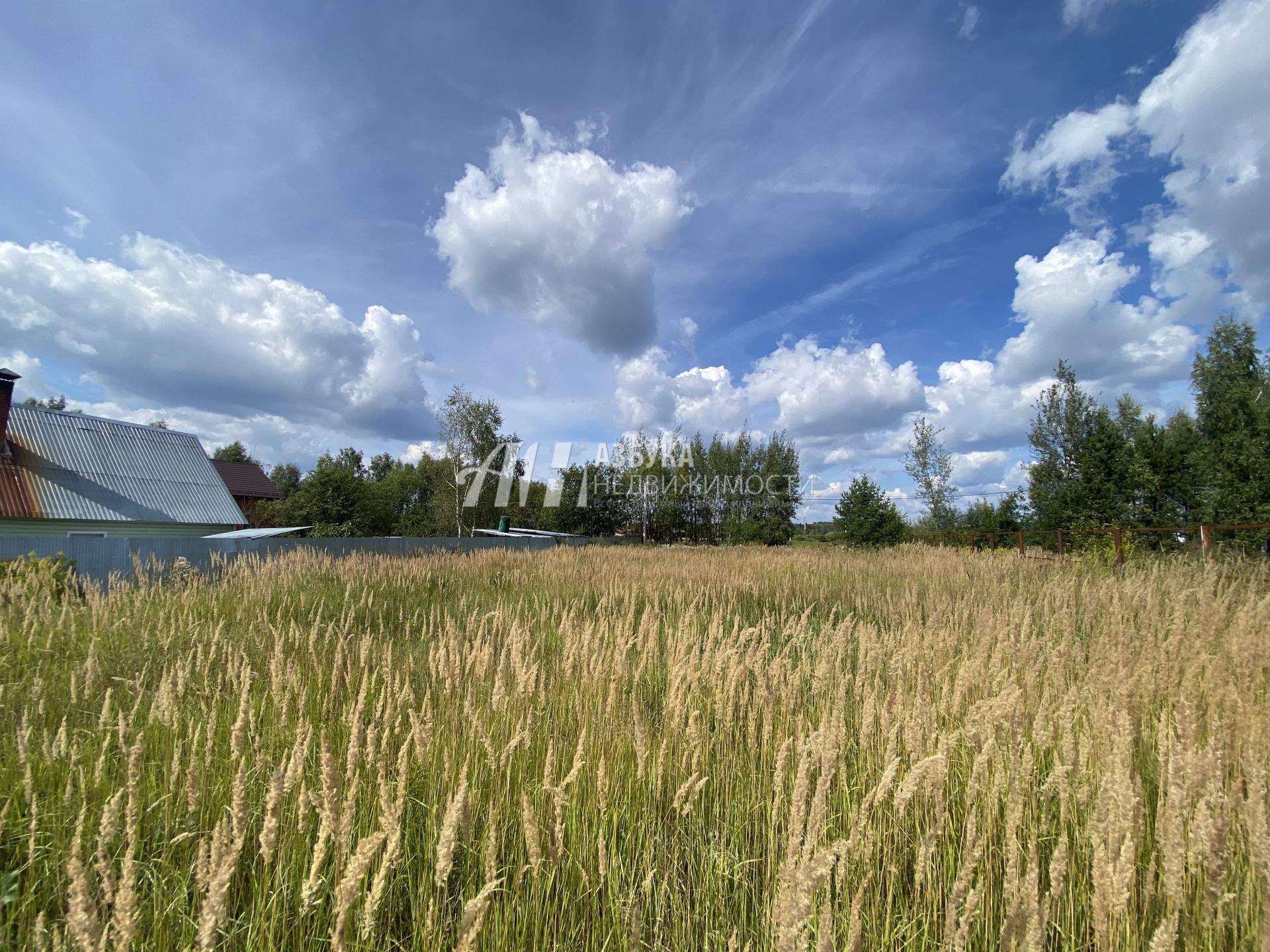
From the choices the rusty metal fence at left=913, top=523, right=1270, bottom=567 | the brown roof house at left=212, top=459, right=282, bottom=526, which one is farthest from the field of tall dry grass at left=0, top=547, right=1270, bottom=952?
the brown roof house at left=212, top=459, right=282, bottom=526

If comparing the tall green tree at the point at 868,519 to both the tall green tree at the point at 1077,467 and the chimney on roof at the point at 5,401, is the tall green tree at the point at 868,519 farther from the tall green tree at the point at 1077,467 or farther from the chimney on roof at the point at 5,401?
the chimney on roof at the point at 5,401

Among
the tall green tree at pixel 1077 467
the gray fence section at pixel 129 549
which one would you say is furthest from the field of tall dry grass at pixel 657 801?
the tall green tree at pixel 1077 467

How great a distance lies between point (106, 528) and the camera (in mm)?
19875

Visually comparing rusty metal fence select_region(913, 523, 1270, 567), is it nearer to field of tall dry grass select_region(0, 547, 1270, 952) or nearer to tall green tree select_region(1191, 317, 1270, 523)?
tall green tree select_region(1191, 317, 1270, 523)

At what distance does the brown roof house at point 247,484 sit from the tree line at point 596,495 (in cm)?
439

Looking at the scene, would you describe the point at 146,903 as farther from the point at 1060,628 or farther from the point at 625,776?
the point at 1060,628

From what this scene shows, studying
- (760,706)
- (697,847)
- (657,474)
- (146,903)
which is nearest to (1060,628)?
(760,706)

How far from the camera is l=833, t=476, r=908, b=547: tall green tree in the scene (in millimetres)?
23203

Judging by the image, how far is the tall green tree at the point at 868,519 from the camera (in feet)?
76.1

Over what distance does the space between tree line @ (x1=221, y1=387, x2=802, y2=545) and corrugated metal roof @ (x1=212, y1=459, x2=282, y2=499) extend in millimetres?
5894

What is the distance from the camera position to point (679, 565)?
34.6 ft

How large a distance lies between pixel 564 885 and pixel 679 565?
29.5ft

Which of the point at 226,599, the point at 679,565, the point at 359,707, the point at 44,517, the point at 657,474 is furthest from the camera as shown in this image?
the point at 657,474

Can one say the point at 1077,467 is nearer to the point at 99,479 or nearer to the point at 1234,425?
the point at 1234,425
